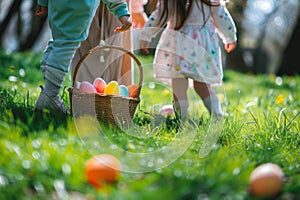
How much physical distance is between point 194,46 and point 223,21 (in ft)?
1.04

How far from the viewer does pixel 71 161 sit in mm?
1884

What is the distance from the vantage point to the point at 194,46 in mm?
3744

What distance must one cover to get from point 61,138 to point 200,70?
1.77 meters

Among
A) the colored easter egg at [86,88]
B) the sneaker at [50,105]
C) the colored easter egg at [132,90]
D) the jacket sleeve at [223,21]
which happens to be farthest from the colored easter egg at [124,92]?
the jacket sleeve at [223,21]

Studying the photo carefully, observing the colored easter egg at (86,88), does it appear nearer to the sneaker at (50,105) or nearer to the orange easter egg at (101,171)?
the sneaker at (50,105)

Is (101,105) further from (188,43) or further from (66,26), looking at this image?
(188,43)

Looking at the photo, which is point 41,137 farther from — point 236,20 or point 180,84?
point 236,20

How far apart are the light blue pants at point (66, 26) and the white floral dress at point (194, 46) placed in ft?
3.17

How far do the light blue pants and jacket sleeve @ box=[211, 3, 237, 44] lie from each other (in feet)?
3.90

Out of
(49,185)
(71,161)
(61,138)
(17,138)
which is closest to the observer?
(49,185)

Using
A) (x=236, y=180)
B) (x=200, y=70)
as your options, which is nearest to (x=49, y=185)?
(x=236, y=180)

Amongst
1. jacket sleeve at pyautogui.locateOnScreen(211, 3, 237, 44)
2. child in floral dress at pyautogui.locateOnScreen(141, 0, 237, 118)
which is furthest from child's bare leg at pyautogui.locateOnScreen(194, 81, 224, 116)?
jacket sleeve at pyautogui.locateOnScreen(211, 3, 237, 44)

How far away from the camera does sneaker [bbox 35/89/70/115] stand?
9.46 feet

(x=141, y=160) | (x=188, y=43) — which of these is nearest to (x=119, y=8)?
(x=188, y=43)
